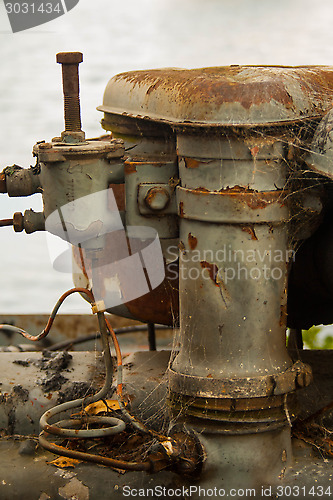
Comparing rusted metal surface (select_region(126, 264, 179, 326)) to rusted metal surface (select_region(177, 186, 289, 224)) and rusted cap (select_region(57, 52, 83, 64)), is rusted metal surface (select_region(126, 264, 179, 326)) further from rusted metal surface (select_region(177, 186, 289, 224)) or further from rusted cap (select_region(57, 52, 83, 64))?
rusted cap (select_region(57, 52, 83, 64))

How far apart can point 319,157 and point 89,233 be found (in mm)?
442

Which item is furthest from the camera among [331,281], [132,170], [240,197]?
[331,281]

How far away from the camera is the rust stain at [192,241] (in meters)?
1.32

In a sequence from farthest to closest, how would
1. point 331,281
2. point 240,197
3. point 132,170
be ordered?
point 331,281 → point 132,170 → point 240,197

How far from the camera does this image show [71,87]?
1383 mm

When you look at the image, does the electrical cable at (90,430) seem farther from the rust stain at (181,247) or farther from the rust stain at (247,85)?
the rust stain at (247,85)

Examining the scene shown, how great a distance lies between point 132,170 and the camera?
1373 mm

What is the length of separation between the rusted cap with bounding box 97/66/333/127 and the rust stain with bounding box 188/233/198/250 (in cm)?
20

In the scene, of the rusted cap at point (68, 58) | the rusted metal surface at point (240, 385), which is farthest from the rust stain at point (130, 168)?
the rusted metal surface at point (240, 385)

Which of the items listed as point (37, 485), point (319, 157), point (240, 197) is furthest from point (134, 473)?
point (319, 157)

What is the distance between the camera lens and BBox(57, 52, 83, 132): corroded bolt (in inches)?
53.9

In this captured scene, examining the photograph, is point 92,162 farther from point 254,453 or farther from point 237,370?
point 254,453

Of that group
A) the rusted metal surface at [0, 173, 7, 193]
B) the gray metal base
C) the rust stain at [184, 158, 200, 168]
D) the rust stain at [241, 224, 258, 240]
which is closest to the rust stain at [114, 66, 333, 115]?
the rust stain at [184, 158, 200, 168]

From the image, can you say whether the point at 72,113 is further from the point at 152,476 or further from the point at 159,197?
the point at 152,476
